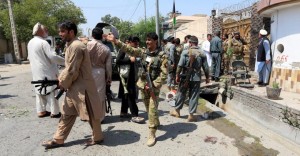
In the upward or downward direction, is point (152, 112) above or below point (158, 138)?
above

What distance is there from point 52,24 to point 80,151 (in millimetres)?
29491

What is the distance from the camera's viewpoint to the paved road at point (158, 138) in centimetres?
411

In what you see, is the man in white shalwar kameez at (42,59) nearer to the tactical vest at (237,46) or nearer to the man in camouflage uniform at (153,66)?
the man in camouflage uniform at (153,66)

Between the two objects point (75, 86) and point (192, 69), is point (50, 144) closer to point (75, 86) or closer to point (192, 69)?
point (75, 86)

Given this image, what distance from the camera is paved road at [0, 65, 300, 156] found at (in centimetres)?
411

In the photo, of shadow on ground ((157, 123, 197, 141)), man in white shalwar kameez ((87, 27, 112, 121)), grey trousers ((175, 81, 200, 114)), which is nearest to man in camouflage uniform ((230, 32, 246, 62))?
grey trousers ((175, 81, 200, 114))

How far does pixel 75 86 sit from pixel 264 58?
6.10 m

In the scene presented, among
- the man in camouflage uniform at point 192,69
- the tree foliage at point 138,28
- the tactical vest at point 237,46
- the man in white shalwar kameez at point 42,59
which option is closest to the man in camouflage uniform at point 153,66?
the man in camouflage uniform at point 192,69

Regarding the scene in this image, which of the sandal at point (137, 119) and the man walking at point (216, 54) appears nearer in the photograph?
the sandal at point (137, 119)

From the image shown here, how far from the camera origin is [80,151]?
402cm

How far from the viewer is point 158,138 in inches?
181

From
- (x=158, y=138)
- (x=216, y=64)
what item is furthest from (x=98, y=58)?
(x=216, y=64)

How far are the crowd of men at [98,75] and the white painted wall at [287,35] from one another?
292 cm

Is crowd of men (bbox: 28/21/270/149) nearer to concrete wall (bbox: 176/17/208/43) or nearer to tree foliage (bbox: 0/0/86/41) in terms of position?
tree foliage (bbox: 0/0/86/41)
